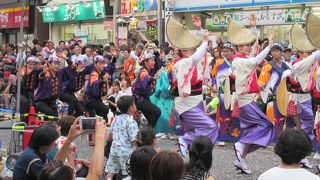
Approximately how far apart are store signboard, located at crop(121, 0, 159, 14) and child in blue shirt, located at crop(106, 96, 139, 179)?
13214 mm

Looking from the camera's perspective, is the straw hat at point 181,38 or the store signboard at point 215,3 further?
the store signboard at point 215,3

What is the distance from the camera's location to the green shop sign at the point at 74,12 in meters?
21.1

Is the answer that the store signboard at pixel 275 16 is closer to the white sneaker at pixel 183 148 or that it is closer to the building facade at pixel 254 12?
the building facade at pixel 254 12

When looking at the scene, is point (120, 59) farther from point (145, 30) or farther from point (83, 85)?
point (145, 30)

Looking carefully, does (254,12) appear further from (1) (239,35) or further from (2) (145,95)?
(1) (239,35)

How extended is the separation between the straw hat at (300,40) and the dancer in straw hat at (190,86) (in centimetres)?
128

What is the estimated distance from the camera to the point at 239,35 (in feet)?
24.1

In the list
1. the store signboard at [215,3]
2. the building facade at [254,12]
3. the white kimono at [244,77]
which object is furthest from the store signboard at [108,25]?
the white kimono at [244,77]

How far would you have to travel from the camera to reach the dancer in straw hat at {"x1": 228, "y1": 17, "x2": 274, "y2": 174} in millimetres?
6887

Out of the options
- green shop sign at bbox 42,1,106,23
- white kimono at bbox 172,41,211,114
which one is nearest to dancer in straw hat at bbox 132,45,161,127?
white kimono at bbox 172,41,211,114

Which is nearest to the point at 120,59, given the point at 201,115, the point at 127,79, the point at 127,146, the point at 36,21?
the point at 127,79

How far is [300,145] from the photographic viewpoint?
10.9 feet

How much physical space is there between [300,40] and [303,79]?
623 millimetres

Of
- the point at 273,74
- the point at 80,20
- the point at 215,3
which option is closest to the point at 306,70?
the point at 273,74
